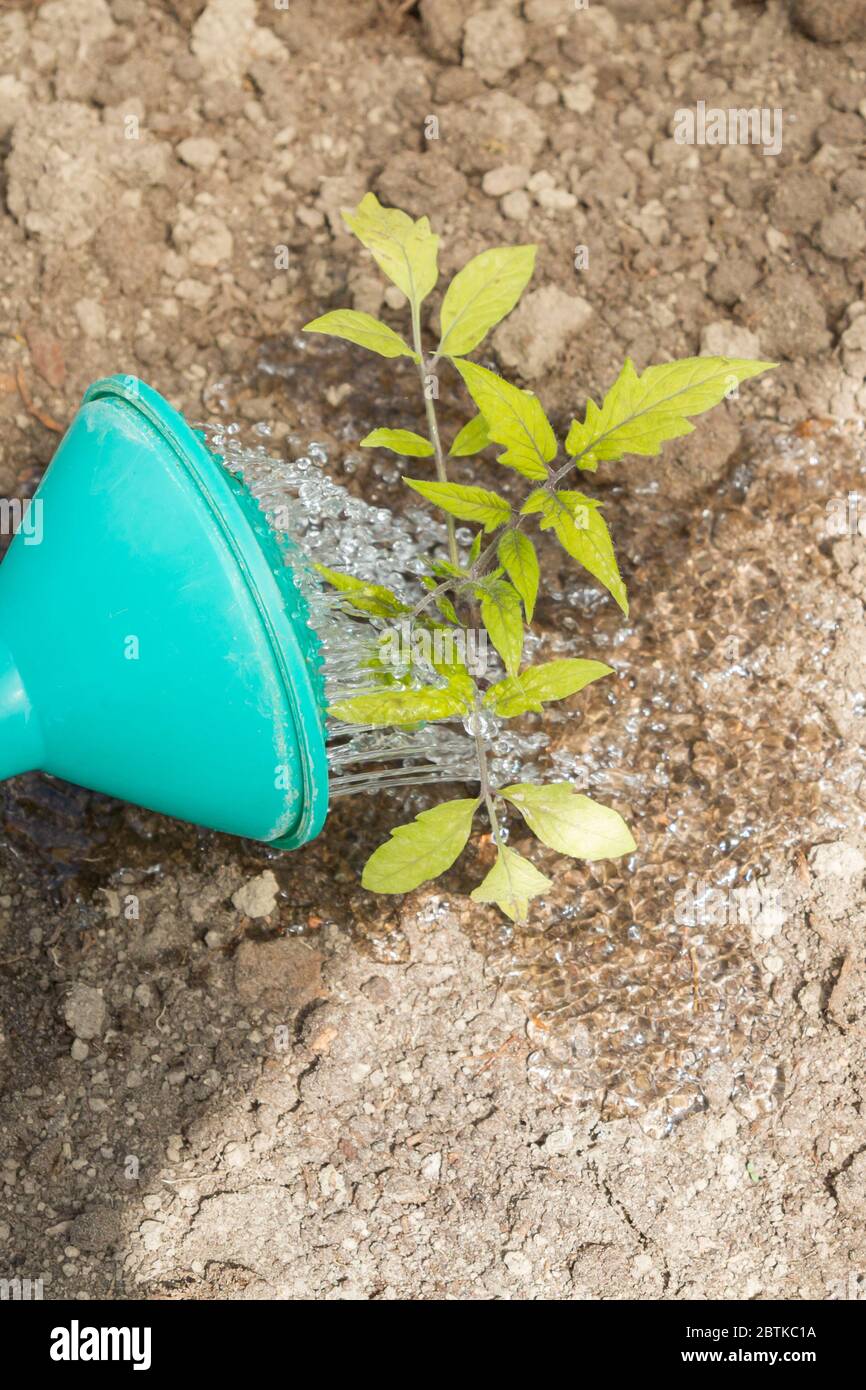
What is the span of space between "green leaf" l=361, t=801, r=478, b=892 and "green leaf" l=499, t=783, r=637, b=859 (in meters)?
0.09

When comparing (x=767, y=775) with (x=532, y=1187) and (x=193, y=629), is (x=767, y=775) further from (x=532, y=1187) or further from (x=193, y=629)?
(x=193, y=629)

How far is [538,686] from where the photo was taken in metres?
1.48

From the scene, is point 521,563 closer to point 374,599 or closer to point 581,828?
point 374,599

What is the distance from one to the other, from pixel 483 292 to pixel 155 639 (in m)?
0.61

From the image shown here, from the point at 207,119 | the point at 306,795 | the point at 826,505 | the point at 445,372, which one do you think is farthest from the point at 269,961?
the point at 207,119

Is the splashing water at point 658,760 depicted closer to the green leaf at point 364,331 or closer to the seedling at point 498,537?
the seedling at point 498,537

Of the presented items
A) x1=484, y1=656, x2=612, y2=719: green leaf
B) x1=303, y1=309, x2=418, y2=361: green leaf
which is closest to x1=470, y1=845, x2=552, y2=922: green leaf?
x1=484, y1=656, x2=612, y2=719: green leaf

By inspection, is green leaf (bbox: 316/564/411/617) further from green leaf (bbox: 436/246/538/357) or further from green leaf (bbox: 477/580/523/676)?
green leaf (bbox: 436/246/538/357)

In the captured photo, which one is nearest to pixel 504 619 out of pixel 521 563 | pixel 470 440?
pixel 521 563

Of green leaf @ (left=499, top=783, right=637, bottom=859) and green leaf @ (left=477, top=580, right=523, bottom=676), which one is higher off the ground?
green leaf @ (left=477, top=580, right=523, bottom=676)

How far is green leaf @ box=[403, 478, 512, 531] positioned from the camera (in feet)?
4.65

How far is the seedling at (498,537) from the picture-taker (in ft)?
4.47

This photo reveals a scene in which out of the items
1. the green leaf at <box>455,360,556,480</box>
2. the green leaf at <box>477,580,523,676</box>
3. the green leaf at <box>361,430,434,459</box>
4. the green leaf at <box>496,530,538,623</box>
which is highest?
the green leaf at <box>455,360,556,480</box>

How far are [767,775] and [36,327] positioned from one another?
4.07 ft
